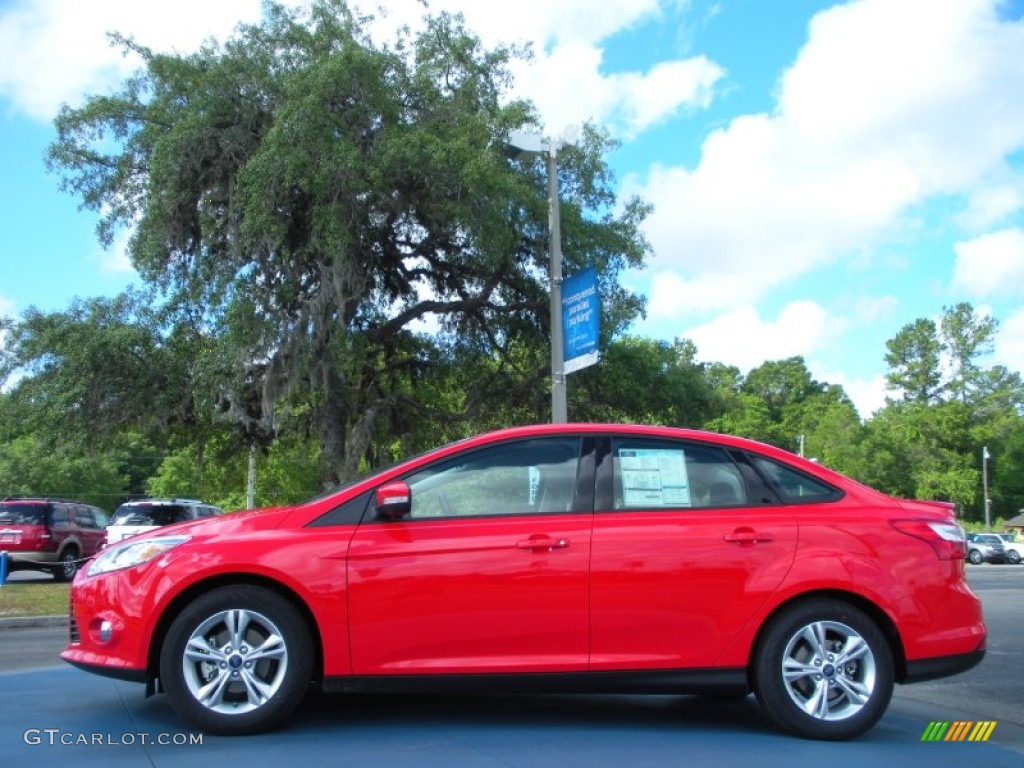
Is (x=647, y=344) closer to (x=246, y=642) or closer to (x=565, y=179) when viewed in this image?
(x=565, y=179)

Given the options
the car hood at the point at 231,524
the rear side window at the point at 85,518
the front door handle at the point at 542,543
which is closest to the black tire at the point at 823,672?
the front door handle at the point at 542,543

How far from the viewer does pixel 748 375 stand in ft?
402

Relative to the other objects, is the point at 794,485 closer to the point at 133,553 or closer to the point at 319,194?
the point at 133,553

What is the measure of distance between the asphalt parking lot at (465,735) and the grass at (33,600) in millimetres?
6765

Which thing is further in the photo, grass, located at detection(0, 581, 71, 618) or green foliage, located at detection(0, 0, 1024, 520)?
green foliage, located at detection(0, 0, 1024, 520)

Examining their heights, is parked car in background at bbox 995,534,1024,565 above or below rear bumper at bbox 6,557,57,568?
below

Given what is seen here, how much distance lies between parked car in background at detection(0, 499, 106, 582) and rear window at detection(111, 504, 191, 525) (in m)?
1.17

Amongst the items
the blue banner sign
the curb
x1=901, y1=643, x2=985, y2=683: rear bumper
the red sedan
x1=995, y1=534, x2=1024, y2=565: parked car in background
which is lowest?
x1=995, y1=534, x2=1024, y2=565: parked car in background

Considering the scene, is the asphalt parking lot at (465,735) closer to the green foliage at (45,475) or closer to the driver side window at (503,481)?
the driver side window at (503,481)

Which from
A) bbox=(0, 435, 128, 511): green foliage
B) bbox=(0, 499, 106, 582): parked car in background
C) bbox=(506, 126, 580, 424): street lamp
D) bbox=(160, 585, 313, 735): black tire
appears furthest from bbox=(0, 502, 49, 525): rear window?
bbox=(0, 435, 128, 511): green foliage

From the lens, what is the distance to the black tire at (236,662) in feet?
15.3

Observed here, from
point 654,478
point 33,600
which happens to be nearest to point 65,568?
point 33,600

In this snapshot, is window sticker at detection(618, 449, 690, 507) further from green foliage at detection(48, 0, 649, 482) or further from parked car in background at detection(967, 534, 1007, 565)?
parked car in background at detection(967, 534, 1007, 565)

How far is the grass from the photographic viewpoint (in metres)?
12.4
